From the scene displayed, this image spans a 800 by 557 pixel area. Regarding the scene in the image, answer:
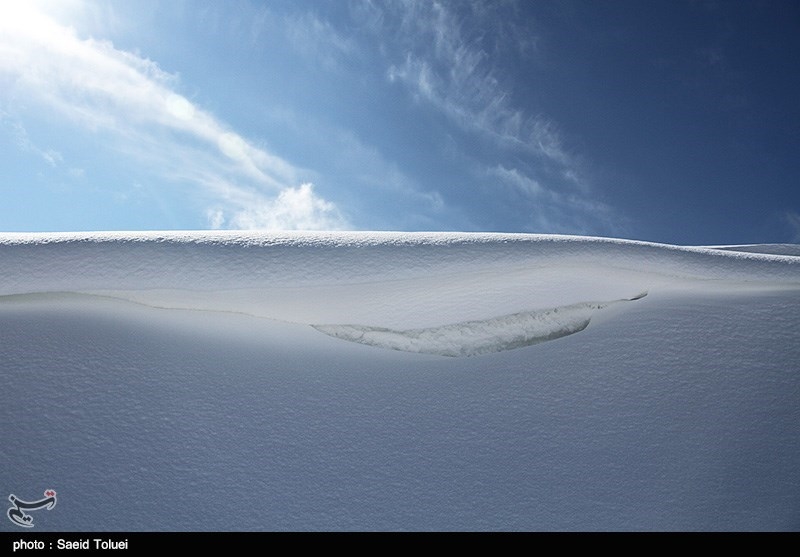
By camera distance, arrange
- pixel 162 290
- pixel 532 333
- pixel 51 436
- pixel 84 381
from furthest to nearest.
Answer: pixel 532 333 < pixel 162 290 < pixel 84 381 < pixel 51 436

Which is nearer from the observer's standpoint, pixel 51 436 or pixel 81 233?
pixel 51 436

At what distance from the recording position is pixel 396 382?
5.08 ft

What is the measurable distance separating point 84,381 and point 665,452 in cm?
156

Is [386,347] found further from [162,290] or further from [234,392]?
A: [162,290]

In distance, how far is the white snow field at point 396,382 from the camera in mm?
1235

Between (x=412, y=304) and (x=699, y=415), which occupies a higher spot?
(x=412, y=304)

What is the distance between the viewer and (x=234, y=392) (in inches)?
56.1

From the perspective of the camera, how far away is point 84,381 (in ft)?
4.51

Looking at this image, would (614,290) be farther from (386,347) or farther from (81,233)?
(81,233)

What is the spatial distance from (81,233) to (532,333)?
146cm

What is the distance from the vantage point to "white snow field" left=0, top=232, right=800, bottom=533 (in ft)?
4.05
